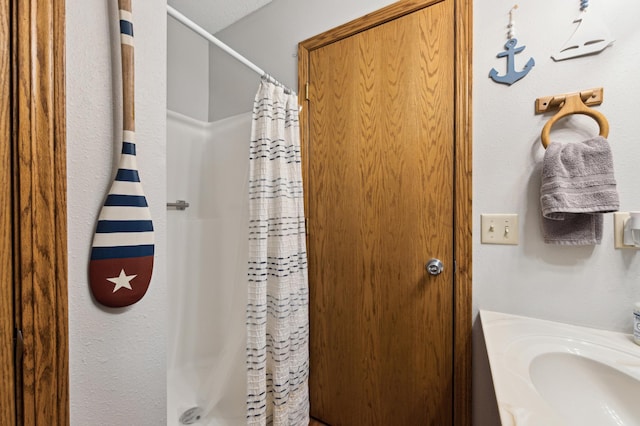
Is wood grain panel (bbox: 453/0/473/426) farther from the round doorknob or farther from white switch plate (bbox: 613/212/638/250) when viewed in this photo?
white switch plate (bbox: 613/212/638/250)

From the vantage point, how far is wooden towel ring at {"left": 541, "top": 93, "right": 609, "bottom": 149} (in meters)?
0.79

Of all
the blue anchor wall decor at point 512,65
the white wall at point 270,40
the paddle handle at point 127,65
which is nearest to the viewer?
the paddle handle at point 127,65

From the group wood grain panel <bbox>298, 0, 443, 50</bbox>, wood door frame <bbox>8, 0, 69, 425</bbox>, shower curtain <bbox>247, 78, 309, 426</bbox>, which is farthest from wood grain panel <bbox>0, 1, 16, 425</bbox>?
wood grain panel <bbox>298, 0, 443, 50</bbox>

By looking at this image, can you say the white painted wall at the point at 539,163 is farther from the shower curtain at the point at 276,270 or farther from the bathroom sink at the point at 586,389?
the shower curtain at the point at 276,270

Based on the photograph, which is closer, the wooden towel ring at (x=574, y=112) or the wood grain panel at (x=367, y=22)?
the wooden towel ring at (x=574, y=112)

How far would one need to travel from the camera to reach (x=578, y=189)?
79 centimetres

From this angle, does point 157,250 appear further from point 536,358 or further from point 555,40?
point 555,40

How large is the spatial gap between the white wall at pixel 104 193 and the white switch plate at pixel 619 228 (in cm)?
133

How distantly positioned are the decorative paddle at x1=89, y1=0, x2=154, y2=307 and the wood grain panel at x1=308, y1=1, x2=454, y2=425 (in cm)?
90

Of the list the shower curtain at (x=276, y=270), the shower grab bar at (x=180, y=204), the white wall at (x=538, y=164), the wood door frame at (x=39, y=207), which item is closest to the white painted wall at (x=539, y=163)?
the white wall at (x=538, y=164)

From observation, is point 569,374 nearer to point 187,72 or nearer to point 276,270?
point 276,270

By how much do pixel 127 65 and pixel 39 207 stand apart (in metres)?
Result: 0.32

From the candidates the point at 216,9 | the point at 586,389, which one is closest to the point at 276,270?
the point at 586,389

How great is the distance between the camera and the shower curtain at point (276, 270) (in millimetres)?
1101
